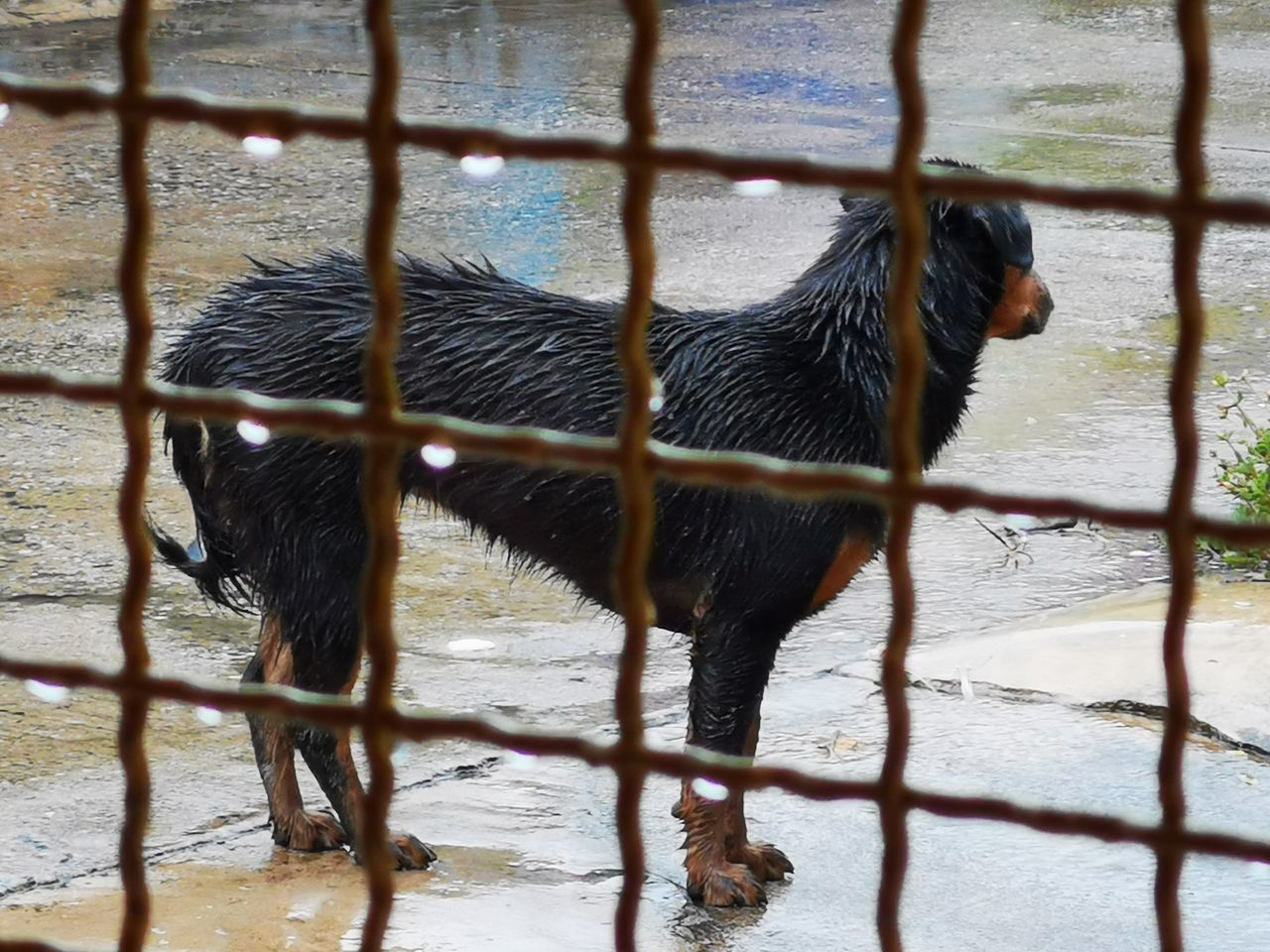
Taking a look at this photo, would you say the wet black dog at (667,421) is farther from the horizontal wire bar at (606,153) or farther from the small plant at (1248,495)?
the horizontal wire bar at (606,153)

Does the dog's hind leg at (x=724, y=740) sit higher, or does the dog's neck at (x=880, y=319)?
the dog's neck at (x=880, y=319)

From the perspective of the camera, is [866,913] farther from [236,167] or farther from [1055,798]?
[236,167]

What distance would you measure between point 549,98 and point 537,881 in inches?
332

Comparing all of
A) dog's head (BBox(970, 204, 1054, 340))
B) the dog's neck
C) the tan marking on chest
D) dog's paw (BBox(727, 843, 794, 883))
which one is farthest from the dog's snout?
dog's paw (BBox(727, 843, 794, 883))

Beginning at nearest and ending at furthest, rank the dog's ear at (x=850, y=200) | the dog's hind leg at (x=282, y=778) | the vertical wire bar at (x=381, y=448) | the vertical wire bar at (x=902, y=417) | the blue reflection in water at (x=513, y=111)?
the vertical wire bar at (x=902, y=417) < the vertical wire bar at (x=381, y=448) < the dog's ear at (x=850, y=200) < the dog's hind leg at (x=282, y=778) < the blue reflection in water at (x=513, y=111)

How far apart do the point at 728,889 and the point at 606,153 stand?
9.07ft

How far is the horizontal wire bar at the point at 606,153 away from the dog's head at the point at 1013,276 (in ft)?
7.97

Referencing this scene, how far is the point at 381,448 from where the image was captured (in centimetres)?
159

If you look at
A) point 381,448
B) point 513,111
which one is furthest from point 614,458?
point 513,111

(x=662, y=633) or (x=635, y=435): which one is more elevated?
(x=635, y=435)

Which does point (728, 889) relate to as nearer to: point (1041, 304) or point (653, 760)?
point (1041, 304)

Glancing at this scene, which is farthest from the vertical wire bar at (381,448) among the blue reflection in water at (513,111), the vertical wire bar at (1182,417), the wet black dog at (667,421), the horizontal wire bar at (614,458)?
the blue reflection in water at (513,111)

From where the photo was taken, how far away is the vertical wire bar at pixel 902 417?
57.6 inches

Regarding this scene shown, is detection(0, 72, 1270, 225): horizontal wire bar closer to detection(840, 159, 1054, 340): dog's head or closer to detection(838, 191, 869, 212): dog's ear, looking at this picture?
detection(840, 159, 1054, 340): dog's head
